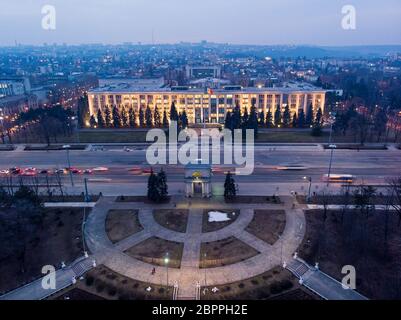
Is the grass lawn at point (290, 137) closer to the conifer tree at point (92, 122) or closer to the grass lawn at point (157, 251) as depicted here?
the grass lawn at point (157, 251)

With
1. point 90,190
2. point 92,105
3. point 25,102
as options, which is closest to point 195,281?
point 90,190

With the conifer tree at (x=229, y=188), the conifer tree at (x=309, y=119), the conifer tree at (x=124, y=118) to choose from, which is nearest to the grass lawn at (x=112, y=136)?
the conifer tree at (x=124, y=118)

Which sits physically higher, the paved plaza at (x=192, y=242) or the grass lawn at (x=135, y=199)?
the grass lawn at (x=135, y=199)

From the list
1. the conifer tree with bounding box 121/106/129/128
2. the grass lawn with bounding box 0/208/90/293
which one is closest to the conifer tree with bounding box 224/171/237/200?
the grass lawn with bounding box 0/208/90/293

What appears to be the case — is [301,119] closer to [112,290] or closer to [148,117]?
[148,117]

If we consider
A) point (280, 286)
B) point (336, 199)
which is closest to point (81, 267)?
point (280, 286)

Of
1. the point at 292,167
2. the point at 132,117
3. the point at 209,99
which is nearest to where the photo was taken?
the point at 292,167

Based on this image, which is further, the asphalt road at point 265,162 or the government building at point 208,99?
the government building at point 208,99
